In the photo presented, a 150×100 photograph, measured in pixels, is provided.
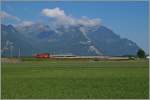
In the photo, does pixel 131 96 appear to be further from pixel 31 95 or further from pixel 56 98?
pixel 31 95

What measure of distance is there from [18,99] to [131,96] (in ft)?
16.3

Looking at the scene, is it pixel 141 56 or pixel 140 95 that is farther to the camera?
pixel 141 56

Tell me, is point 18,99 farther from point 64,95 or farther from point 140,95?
point 140,95

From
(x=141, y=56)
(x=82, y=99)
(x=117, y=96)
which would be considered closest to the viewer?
(x=82, y=99)

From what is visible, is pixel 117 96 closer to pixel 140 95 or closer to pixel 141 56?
pixel 140 95

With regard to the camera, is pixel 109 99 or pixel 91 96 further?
pixel 91 96

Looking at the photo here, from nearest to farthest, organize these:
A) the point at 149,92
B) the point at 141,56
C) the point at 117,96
Answer: the point at 117,96 < the point at 149,92 < the point at 141,56

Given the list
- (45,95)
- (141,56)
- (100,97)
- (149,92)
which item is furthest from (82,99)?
(141,56)

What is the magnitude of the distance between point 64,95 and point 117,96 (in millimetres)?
2386

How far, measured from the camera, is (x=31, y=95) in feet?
60.3

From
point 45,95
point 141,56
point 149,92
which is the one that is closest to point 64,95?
point 45,95

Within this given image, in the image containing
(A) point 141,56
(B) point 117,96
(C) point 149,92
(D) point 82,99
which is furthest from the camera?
(A) point 141,56

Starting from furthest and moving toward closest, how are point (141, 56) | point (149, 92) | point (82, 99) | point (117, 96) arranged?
point (141, 56) → point (149, 92) → point (117, 96) → point (82, 99)

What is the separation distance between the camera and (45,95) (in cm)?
1839
